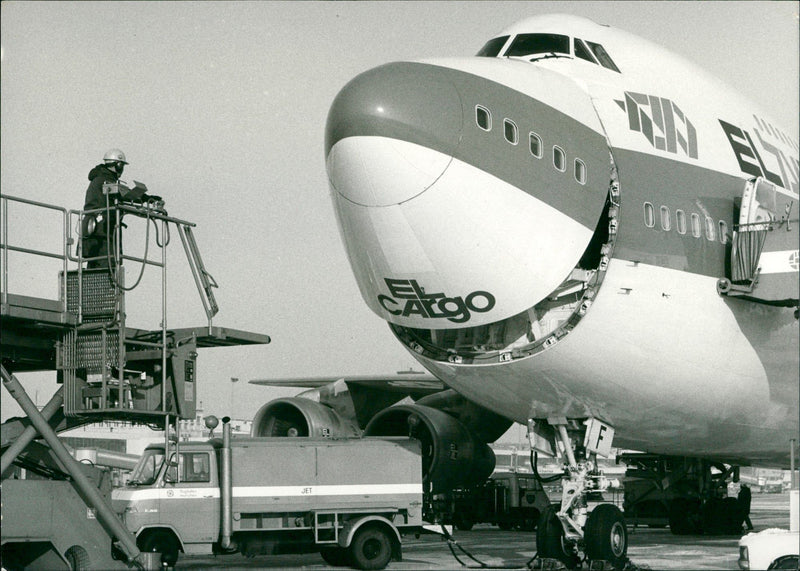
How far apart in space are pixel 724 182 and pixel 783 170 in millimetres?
2008

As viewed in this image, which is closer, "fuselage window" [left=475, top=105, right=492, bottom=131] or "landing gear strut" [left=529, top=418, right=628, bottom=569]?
"fuselage window" [left=475, top=105, right=492, bottom=131]

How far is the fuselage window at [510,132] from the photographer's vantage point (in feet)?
38.7

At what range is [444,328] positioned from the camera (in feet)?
40.5

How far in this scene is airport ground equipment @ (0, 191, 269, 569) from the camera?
10.6m

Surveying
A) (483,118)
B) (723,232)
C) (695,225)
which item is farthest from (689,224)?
(483,118)

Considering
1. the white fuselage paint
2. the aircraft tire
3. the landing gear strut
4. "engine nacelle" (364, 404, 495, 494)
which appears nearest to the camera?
the white fuselage paint

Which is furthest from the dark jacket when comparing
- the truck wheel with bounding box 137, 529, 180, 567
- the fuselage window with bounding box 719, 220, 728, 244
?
the fuselage window with bounding box 719, 220, 728, 244

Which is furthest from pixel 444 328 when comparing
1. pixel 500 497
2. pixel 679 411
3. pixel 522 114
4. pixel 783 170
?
pixel 500 497

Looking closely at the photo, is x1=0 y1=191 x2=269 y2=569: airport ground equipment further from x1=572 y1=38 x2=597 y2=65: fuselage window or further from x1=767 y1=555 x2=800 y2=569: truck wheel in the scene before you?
x1=767 y1=555 x2=800 y2=569: truck wheel

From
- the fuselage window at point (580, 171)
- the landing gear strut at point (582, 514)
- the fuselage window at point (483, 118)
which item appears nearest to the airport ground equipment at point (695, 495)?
the landing gear strut at point (582, 514)

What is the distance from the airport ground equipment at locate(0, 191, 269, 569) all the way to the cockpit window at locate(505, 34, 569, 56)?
15.7ft

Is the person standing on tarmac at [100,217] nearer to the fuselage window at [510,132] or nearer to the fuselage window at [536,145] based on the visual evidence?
the fuselage window at [510,132]

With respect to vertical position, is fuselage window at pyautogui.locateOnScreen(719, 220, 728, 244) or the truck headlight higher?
fuselage window at pyautogui.locateOnScreen(719, 220, 728, 244)

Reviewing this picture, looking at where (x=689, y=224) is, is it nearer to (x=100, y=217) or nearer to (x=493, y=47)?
(x=493, y=47)
